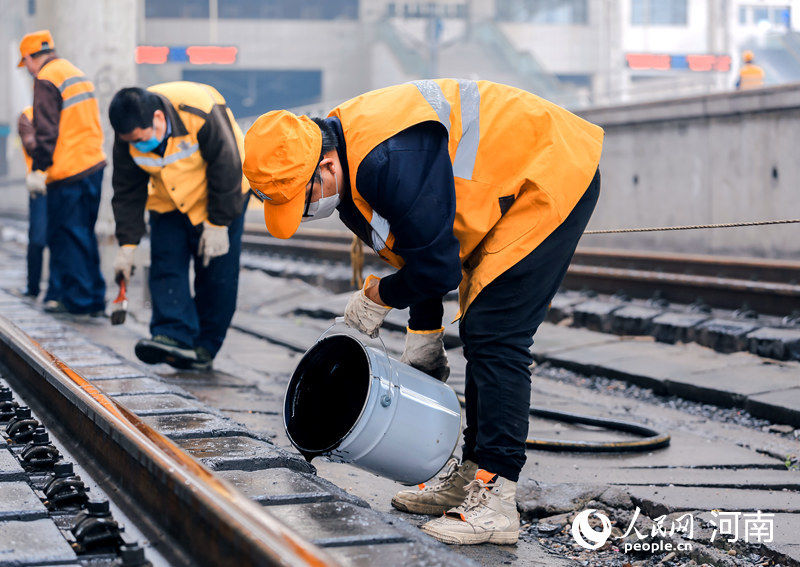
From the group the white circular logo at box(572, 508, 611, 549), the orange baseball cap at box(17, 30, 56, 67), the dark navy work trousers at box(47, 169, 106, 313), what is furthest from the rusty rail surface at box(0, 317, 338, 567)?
the orange baseball cap at box(17, 30, 56, 67)

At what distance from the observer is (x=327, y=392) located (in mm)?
3736

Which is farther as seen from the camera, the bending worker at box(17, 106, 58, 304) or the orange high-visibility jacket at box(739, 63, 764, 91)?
the orange high-visibility jacket at box(739, 63, 764, 91)

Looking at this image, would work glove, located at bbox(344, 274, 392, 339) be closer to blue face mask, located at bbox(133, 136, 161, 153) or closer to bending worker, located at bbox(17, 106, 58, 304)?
blue face mask, located at bbox(133, 136, 161, 153)

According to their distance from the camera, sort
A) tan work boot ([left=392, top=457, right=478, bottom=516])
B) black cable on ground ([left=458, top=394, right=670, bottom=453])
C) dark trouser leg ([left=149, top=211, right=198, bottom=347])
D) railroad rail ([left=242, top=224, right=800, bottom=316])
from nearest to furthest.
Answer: tan work boot ([left=392, top=457, right=478, bottom=516]) < black cable on ground ([left=458, top=394, right=670, bottom=453]) < dark trouser leg ([left=149, top=211, right=198, bottom=347]) < railroad rail ([left=242, top=224, right=800, bottom=316])

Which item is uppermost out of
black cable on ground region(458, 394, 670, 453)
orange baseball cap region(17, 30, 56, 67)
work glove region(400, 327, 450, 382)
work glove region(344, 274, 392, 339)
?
orange baseball cap region(17, 30, 56, 67)

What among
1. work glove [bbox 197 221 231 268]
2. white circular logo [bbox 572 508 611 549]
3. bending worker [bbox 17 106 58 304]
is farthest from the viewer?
bending worker [bbox 17 106 58 304]

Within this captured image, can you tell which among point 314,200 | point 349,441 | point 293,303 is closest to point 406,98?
point 314,200

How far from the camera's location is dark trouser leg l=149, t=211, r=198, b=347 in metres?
5.45

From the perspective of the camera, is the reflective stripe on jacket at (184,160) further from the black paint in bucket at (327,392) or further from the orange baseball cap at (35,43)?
the orange baseball cap at (35,43)

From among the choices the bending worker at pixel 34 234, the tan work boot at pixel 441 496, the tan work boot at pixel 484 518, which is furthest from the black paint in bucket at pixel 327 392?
the bending worker at pixel 34 234

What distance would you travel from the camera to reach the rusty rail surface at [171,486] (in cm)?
204

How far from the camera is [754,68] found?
49.2 ft

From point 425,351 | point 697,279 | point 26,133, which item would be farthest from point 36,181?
point 425,351

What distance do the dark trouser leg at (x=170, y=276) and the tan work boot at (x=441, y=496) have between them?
2.40 m
